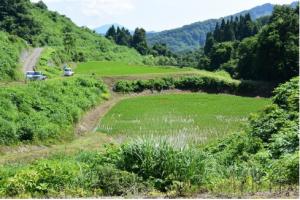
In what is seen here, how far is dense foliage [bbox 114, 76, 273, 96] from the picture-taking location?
51.3 meters

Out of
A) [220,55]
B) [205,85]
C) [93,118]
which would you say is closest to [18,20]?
[220,55]

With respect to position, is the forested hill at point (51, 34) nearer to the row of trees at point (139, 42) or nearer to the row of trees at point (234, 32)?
the row of trees at point (234, 32)

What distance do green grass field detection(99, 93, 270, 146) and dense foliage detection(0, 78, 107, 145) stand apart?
258cm

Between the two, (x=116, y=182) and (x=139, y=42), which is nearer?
(x=116, y=182)

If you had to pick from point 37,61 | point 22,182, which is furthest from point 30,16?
point 22,182

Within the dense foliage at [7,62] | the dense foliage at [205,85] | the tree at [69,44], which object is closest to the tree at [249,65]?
the dense foliage at [205,85]

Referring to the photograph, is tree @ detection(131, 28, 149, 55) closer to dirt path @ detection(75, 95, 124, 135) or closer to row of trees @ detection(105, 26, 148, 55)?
row of trees @ detection(105, 26, 148, 55)

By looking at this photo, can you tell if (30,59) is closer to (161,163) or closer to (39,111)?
(39,111)

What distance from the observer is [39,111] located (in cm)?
2877

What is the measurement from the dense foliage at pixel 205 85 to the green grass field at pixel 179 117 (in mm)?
3142

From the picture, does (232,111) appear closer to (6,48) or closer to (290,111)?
(290,111)

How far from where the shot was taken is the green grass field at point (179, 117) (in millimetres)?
29156

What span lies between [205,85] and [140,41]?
7486cm

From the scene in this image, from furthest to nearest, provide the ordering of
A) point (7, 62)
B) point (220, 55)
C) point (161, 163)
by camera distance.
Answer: point (220, 55)
point (7, 62)
point (161, 163)
